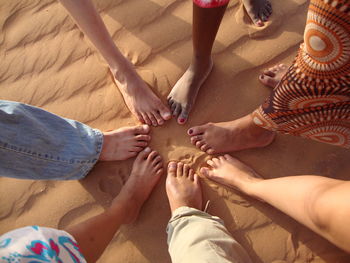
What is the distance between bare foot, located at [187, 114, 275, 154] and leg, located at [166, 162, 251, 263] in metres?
0.18

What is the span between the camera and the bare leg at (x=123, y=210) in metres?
1.09

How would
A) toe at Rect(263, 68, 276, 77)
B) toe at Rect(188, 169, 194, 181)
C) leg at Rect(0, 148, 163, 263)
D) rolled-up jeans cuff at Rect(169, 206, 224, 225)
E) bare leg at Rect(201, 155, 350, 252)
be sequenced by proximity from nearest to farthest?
leg at Rect(0, 148, 163, 263) → bare leg at Rect(201, 155, 350, 252) → rolled-up jeans cuff at Rect(169, 206, 224, 225) → toe at Rect(188, 169, 194, 181) → toe at Rect(263, 68, 276, 77)

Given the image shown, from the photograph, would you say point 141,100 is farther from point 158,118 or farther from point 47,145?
point 47,145

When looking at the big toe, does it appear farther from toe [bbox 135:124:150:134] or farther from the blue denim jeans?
the blue denim jeans

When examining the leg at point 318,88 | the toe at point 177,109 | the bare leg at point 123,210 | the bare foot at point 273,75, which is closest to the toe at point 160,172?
the bare leg at point 123,210

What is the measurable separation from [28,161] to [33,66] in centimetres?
87

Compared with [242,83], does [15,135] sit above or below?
above

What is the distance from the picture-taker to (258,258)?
130 centimetres

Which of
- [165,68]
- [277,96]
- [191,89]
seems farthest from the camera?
[165,68]

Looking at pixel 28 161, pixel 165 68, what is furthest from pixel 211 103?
pixel 28 161

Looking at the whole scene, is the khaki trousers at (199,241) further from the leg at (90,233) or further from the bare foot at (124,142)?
the bare foot at (124,142)

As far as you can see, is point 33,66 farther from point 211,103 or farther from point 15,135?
point 211,103

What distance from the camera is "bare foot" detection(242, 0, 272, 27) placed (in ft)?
5.33

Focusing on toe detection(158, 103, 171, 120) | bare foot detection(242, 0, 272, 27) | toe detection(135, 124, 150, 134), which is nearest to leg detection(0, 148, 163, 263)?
toe detection(135, 124, 150, 134)
